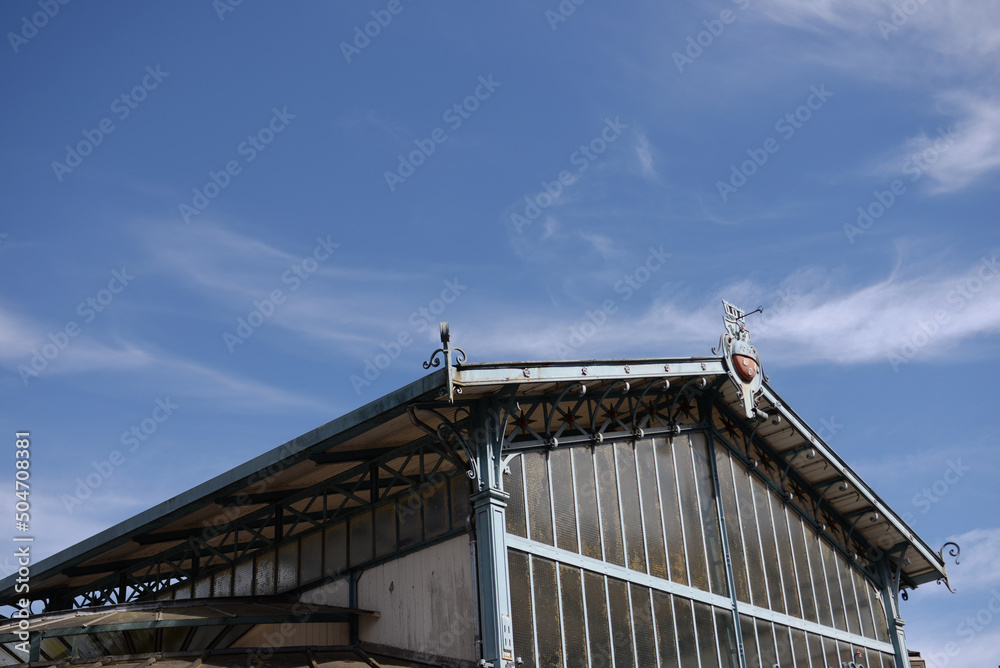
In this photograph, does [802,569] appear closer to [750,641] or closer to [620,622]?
[750,641]

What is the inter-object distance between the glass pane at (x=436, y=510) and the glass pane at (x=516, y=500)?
1254 mm

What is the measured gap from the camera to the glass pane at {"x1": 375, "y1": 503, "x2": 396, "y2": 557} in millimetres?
19578

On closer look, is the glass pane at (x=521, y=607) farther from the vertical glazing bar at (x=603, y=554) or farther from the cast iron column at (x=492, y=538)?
the vertical glazing bar at (x=603, y=554)

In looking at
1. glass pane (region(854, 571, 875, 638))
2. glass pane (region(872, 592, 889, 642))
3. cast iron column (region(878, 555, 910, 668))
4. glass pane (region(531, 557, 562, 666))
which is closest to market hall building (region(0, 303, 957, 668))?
glass pane (region(531, 557, 562, 666))

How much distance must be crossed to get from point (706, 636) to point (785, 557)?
4313 millimetres

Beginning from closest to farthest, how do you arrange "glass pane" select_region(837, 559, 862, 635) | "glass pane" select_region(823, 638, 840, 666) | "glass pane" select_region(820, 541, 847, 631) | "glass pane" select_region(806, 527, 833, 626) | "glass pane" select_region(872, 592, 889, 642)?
"glass pane" select_region(823, 638, 840, 666), "glass pane" select_region(806, 527, 833, 626), "glass pane" select_region(820, 541, 847, 631), "glass pane" select_region(837, 559, 862, 635), "glass pane" select_region(872, 592, 889, 642)

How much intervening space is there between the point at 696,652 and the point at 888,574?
9681 millimetres

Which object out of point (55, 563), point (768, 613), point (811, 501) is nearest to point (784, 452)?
point (811, 501)

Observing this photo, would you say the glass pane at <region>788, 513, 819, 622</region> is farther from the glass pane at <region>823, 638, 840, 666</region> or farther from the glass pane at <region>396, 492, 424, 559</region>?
the glass pane at <region>396, 492, 424, 559</region>

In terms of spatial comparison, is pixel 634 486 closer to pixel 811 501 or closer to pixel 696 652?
pixel 696 652

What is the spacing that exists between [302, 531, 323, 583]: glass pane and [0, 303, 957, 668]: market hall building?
0.15ft

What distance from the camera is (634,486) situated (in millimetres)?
20766

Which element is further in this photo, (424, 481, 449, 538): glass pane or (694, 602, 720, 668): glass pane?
(694, 602, 720, 668): glass pane

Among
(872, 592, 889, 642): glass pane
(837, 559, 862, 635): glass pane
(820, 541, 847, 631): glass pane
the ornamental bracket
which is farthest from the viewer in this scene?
(872, 592, 889, 642): glass pane
